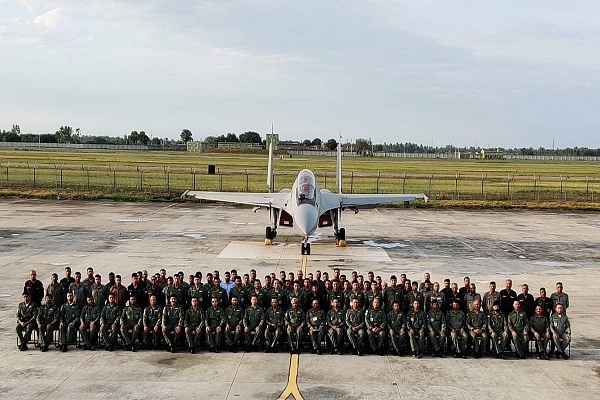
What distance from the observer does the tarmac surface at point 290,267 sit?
10.3 m

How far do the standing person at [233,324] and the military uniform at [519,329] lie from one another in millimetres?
4828

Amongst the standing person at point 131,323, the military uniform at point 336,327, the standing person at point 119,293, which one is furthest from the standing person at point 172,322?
the military uniform at point 336,327

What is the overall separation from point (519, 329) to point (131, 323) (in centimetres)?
693

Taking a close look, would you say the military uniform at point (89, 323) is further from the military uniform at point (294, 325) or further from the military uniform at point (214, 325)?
the military uniform at point (294, 325)

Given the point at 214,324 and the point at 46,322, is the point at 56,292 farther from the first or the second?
the point at 214,324

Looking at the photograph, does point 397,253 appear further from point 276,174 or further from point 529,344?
point 276,174

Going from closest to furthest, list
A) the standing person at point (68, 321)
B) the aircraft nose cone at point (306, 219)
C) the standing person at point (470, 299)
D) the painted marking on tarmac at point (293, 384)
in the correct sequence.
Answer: the painted marking on tarmac at point (293, 384) → the standing person at point (68, 321) → the standing person at point (470, 299) → the aircraft nose cone at point (306, 219)

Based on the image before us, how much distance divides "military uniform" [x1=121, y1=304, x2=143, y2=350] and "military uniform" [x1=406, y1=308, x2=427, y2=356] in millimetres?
4820

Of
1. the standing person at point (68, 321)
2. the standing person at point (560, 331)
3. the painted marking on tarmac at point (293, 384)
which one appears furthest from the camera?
the standing person at point (560, 331)

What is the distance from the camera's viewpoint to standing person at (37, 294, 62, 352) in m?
11.8

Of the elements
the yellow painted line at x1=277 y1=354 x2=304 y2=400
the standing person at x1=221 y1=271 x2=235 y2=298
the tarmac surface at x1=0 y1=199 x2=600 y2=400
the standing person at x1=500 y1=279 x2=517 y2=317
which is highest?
the standing person at x1=221 y1=271 x2=235 y2=298

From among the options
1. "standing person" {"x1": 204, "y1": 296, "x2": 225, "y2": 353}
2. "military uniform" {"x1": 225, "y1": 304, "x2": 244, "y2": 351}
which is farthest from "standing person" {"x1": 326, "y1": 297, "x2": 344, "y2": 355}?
"standing person" {"x1": 204, "y1": 296, "x2": 225, "y2": 353}

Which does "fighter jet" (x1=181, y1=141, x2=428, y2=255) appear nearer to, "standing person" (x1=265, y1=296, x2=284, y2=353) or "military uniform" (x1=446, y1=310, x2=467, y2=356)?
"standing person" (x1=265, y1=296, x2=284, y2=353)

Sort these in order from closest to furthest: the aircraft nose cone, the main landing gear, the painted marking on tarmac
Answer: the painted marking on tarmac, the aircraft nose cone, the main landing gear
